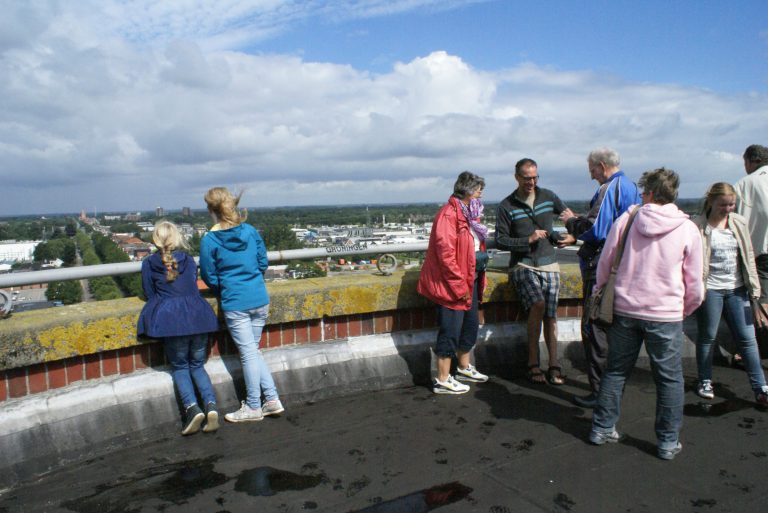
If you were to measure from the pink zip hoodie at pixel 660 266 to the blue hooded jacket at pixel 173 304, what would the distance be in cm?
265

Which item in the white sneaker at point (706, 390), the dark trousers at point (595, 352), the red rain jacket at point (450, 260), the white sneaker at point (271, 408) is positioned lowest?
the white sneaker at point (706, 390)

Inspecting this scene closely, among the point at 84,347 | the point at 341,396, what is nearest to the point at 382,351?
the point at 341,396

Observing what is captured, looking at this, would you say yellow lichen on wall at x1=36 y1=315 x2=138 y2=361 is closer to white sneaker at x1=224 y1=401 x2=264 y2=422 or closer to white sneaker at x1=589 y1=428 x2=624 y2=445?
white sneaker at x1=224 y1=401 x2=264 y2=422

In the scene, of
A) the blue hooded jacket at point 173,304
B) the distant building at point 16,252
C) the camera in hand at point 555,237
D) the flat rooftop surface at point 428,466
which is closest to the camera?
the flat rooftop surface at point 428,466

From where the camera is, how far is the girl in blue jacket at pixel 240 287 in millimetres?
4082

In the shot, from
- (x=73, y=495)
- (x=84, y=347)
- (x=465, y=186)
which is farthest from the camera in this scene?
(x=465, y=186)

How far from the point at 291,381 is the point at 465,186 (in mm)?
1969

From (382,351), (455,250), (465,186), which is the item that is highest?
(465,186)

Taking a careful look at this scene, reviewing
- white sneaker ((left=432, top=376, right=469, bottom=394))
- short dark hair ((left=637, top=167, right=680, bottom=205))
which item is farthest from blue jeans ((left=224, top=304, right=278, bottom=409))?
short dark hair ((left=637, top=167, right=680, bottom=205))

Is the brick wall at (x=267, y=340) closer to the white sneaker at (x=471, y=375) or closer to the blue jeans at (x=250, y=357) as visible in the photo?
the blue jeans at (x=250, y=357)

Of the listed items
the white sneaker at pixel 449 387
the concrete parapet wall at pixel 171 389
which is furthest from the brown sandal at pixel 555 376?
the white sneaker at pixel 449 387

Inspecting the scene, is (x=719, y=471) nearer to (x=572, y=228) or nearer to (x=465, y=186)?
(x=572, y=228)

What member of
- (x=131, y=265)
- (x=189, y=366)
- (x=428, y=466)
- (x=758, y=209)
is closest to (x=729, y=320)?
(x=758, y=209)

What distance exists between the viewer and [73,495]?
3.16 m
